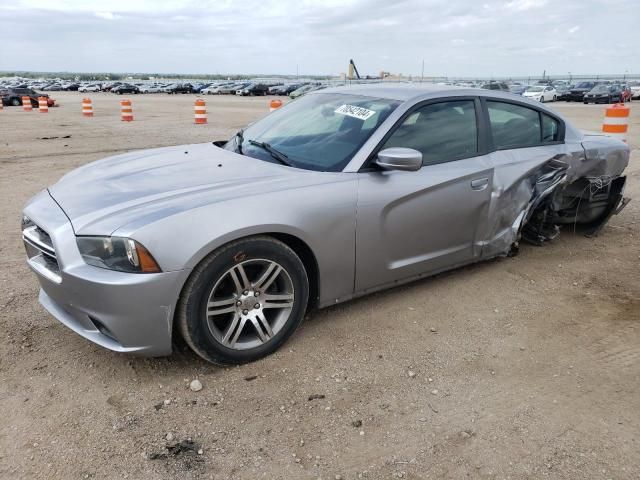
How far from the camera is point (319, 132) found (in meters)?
3.77

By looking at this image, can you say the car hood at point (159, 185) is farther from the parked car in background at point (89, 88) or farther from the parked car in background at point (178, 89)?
the parked car in background at point (89, 88)

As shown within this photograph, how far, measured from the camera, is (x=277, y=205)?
2.98 metres

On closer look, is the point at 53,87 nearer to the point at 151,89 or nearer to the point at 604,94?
the point at 151,89

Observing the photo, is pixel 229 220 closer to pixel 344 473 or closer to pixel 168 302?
pixel 168 302

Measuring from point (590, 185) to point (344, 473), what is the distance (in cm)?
396

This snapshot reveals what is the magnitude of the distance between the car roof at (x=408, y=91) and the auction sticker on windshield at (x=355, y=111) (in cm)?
22

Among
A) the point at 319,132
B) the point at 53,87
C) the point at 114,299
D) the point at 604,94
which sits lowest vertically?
the point at 114,299

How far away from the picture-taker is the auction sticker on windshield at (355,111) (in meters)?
3.66

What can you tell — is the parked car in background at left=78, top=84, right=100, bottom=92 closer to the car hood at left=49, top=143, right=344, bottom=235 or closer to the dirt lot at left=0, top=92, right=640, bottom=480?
the dirt lot at left=0, top=92, right=640, bottom=480

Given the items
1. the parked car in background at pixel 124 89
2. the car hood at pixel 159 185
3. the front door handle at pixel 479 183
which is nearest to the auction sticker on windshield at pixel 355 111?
the car hood at pixel 159 185

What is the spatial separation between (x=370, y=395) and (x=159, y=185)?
1.71 meters

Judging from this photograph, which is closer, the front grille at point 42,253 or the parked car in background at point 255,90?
Answer: the front grille at point 42,253

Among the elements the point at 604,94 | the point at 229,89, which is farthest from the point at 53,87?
the point at 604,94

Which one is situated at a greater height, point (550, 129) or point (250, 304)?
point (550, 129)
